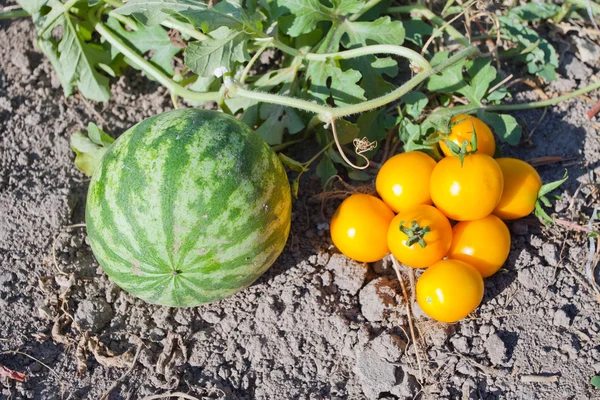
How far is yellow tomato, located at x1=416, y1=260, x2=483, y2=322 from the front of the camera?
265 cm

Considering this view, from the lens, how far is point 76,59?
3303 millimetres

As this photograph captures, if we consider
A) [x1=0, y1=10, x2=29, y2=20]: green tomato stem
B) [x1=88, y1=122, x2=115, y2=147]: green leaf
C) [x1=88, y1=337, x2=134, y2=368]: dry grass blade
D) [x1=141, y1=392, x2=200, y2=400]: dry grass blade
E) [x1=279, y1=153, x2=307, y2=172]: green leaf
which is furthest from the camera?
[x1=0, y1=10, x2=29, y2=20]: green tomato stem

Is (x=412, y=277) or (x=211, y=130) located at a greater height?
(x=211, y=130)

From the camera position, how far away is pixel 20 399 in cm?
275

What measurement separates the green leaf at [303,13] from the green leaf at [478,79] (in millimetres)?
801

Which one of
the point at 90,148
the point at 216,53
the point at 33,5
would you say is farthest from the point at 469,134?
the point at 33,5

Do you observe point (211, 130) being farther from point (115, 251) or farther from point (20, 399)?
point (20, 399)

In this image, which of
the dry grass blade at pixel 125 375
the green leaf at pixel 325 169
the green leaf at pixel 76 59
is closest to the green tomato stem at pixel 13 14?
the green leaf at pixel 76 59

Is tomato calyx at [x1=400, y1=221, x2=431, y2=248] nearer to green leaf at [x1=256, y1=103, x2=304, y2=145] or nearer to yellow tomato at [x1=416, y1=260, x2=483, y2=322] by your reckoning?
yellow tomato at [x1=416, y1=260, x2=483, y2=322]

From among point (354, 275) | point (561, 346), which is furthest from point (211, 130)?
point (561, 346)

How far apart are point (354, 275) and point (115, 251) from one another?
1088 mm

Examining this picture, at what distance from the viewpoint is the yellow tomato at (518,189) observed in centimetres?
286

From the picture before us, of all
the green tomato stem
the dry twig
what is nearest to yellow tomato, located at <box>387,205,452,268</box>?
the dry twig

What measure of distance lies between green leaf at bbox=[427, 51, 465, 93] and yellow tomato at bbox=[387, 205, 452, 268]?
29.2 inches
